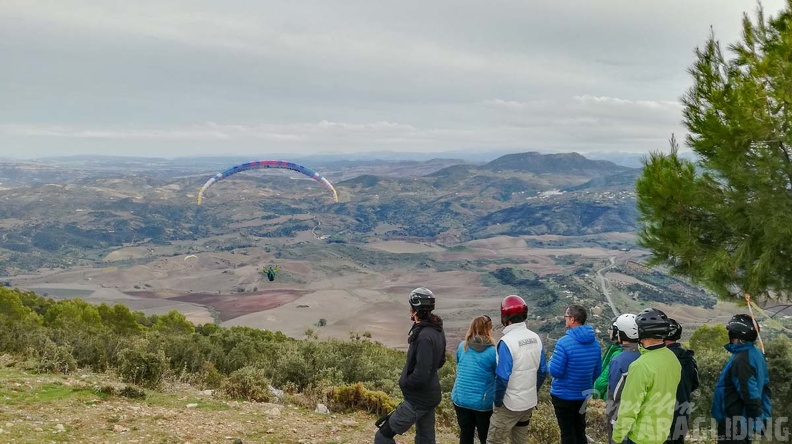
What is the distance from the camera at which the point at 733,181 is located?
293 inches

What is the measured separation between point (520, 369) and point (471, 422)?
0.81 meters

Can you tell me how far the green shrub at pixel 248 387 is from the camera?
891 centimetres

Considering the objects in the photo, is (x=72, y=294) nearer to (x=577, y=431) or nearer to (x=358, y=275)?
(x=358, y=275)

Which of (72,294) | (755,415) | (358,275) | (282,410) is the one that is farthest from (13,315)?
(358,275)

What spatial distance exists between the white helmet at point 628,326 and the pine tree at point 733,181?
3102 millimetres

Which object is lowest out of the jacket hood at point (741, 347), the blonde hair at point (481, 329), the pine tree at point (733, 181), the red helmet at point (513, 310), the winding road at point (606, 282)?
the winding road at point (606, 282)

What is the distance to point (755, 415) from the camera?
500 centimetres

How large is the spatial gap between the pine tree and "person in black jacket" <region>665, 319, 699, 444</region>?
8.94ft

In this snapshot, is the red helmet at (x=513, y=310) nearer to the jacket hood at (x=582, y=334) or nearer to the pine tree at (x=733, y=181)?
the jacket hood at (x=582, y=334)

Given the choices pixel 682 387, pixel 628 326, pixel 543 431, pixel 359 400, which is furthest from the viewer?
pixel 359 400

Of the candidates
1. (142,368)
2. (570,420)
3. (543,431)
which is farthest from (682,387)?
(142,368)

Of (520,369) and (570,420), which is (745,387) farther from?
(520,369)

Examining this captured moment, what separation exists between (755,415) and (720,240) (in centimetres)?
380

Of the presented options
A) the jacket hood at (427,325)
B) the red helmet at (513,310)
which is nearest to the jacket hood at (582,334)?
the red helmet at (513,310)
